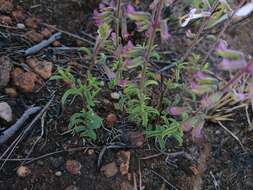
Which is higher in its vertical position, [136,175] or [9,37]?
[9,37]

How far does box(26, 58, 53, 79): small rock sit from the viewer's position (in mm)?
2105

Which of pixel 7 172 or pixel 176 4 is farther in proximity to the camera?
pixel 176 4

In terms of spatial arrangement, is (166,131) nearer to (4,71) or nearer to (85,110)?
(85,110)

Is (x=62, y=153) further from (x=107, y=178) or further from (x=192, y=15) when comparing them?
(x=192, y=15)

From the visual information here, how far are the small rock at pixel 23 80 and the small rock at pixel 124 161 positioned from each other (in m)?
0.48

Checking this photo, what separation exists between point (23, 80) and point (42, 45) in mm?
267

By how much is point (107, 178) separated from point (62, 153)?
0.68 feet

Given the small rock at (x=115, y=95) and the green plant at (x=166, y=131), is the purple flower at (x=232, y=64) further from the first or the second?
the small rock at (x=115, y=95)

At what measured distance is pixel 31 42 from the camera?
87.7 inches

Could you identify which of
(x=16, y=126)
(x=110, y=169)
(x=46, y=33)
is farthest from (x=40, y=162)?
(x=46, y=33)

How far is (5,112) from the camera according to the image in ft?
6.23

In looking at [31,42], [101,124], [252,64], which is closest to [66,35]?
[31,42]

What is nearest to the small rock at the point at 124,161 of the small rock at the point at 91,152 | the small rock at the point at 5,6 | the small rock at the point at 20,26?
the small rock at the point at 91,152

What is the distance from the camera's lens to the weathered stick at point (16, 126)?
1855 millimetres
